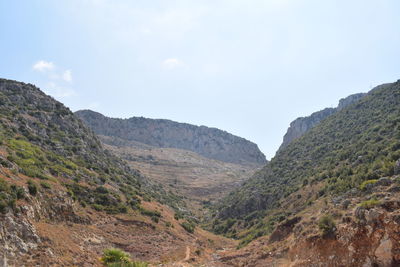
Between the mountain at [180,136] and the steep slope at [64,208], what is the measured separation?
116m

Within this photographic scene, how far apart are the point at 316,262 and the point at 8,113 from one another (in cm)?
4599

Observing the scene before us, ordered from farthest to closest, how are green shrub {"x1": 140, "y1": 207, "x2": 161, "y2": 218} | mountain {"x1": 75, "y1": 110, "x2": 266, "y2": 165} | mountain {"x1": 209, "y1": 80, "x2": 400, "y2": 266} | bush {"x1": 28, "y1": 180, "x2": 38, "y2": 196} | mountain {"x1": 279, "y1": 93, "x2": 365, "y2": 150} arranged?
mountain {"x1": 75, "y1": 110, "x2": 266, "y2": 165}, mountain {"x1": 279, "y1": 93, "x2": 365, "y2": 150}, green shrub {"x1": 140, "y1": 207, "x2": 161, "y2": 218}, bush {"x1": 28, "y1": 180, "x2": 38, "y2": 196}, mountain {"x1": 209, "y1": 80, "x2": 400, "y2": 266}

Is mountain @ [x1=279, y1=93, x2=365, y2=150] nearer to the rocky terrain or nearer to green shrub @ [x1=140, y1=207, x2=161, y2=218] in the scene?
the rocky terrain

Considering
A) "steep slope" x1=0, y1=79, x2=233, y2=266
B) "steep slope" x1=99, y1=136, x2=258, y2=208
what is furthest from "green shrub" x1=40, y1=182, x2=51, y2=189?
"steep slope" x1=99, y1=136, x2=258, y2=208

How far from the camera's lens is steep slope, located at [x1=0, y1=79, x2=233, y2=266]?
55.8 ft

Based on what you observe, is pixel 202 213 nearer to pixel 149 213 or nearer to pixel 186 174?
pixel 149 213

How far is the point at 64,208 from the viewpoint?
24438 millimetres

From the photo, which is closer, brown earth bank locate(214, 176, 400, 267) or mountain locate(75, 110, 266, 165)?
brown earth bank locate(214, 176, 400, 267)

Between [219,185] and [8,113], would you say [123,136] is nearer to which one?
[219,185]

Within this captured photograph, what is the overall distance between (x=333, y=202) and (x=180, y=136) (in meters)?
170

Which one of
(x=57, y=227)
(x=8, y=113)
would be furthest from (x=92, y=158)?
(x=57, y=227)

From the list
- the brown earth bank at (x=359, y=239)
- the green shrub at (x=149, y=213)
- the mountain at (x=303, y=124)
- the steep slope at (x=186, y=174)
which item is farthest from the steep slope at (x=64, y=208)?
the mountain at (x=303, y=124)

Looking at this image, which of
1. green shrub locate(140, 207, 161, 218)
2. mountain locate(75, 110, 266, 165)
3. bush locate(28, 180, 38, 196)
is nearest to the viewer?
bush locate(28, 180, 38, 196)

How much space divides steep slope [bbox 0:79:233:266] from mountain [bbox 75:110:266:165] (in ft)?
379
